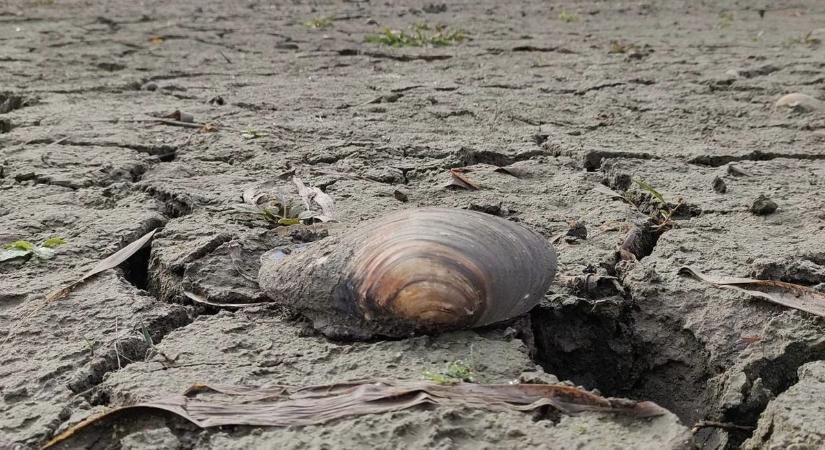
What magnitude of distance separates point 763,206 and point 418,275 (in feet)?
4.74

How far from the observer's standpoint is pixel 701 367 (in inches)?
83.3

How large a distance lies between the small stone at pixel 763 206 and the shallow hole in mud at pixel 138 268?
6.07 ft

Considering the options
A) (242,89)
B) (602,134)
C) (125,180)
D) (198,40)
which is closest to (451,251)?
(125,180)

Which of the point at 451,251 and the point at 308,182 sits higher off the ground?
the point at 451,251

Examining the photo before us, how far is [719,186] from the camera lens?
10.1 ft

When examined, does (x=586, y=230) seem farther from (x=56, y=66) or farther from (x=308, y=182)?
(x=56, y=66)

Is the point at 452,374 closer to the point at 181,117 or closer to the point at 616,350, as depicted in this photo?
the point at 616,350

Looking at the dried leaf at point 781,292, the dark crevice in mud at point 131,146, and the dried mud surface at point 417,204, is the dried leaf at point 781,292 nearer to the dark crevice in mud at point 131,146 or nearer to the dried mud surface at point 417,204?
the dried mud surface at point 417,204

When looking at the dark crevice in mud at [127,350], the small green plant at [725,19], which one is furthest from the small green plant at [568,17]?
the dark crevice in mud at [127,350]

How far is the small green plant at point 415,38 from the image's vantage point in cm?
636

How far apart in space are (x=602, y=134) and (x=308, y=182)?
1.43 meters

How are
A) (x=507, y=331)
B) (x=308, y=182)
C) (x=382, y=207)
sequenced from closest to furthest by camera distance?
(x=507, y=331) → (x=382, y=207) → (x=308, y=182)

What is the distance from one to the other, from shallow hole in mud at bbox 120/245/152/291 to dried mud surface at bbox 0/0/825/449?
0.04 feet

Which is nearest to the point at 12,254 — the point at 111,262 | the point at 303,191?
the point at 111,262
